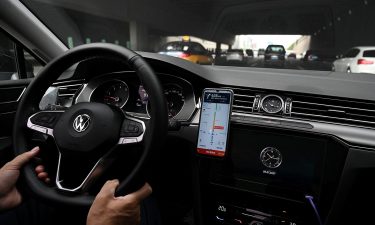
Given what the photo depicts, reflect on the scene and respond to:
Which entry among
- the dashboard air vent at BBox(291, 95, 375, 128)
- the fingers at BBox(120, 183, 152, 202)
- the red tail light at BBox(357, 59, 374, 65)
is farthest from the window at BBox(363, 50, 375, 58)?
the fingers at BBox(120, 183, 152, 202)

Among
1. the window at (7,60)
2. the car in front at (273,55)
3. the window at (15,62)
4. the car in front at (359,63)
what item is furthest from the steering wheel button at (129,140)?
the car in front at (359,63)

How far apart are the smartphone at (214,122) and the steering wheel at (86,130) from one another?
0.55 meters

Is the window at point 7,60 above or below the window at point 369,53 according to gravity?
below

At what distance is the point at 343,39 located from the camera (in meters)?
29.4

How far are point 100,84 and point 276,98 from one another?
115cm

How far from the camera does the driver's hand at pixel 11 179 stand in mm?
1481

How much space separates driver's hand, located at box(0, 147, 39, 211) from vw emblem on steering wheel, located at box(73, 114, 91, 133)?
0.22 m

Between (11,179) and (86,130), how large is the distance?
1.45 feet

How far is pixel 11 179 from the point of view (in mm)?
1539

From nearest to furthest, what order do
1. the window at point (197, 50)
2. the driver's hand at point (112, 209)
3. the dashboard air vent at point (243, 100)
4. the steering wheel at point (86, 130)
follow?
the driver's hand at point (112, 209)
the steering wheel at point (86, 130)
the dashboard air vent at point (243, 100)
the window at point (197, 50)

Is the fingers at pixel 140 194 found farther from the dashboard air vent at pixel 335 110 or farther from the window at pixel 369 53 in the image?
the window at pixel 369 53

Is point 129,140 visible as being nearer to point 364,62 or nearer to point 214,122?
point 214,122

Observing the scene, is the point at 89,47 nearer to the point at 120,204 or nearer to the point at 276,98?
the point at 120,204

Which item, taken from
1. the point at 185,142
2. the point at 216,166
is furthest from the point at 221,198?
the point at 185,142
